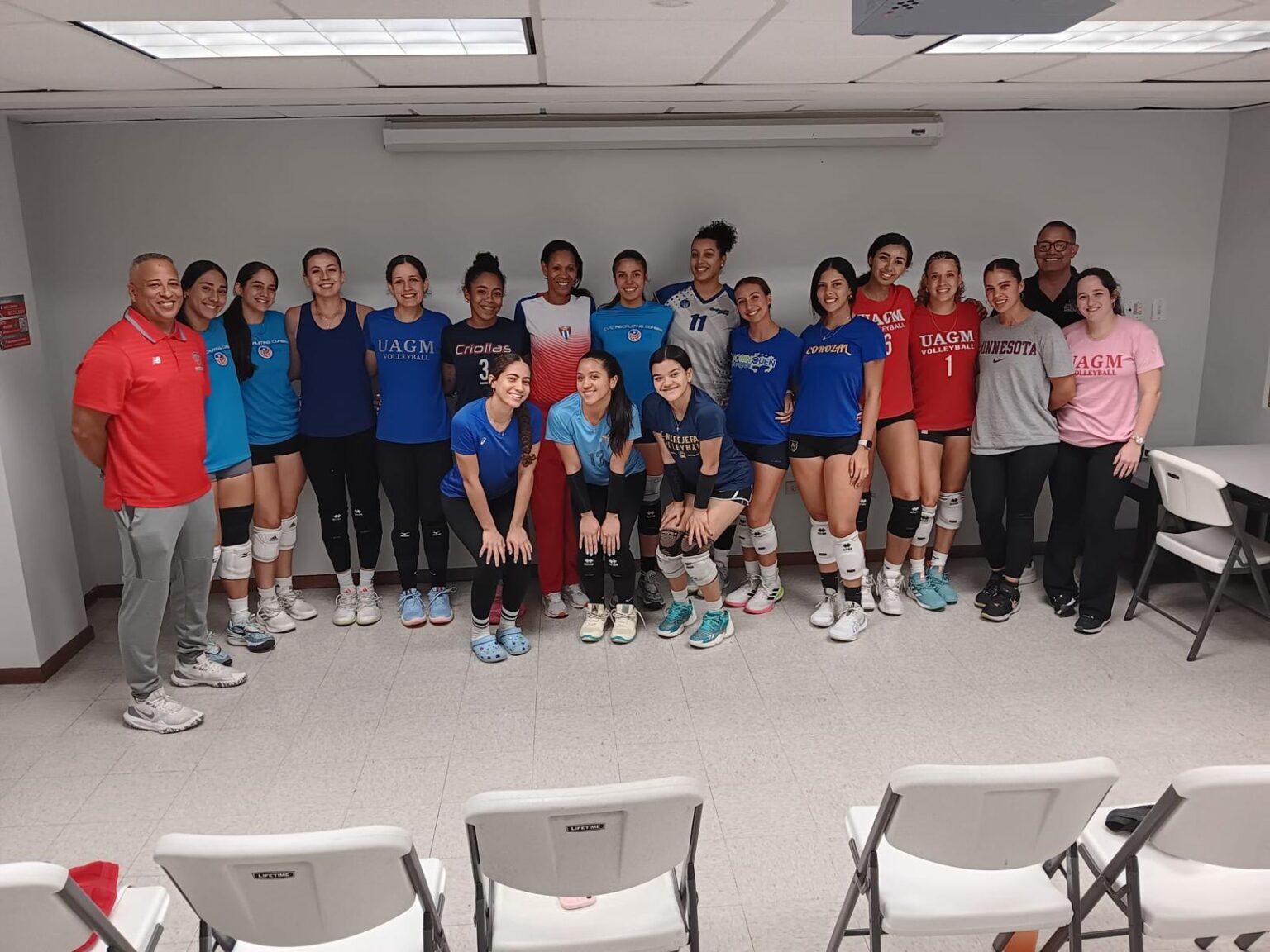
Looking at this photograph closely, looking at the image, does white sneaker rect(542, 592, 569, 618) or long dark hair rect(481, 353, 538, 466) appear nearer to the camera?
long dark hair rect(481, 353, 538, 466)

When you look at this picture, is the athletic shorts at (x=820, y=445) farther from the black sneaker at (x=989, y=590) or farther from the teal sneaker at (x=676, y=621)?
the black sneaker at (x=989, y=590)

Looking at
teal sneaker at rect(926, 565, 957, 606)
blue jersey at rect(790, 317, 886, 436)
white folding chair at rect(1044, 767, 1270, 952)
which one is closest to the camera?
white folding chair at rect(1044, 767, 1270, 952)

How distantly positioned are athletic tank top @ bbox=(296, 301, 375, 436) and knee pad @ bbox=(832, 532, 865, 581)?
2281 mm

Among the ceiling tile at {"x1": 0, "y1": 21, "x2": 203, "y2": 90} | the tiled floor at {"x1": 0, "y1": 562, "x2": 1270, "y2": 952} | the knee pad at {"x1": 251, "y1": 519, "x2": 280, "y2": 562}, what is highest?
the ceiling tile at {"x1": 0, "y1": 21, "x2": 203, "y2": 90}

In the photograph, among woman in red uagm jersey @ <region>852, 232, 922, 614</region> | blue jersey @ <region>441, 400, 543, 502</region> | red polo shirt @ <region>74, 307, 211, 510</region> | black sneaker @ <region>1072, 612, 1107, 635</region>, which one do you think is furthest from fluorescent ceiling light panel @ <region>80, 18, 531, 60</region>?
black sneaker @ <region>1072, 612, 1107, 635</region>

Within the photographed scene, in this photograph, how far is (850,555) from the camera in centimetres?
441

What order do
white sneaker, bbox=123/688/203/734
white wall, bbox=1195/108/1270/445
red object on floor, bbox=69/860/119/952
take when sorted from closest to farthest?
1. red object on floor, bbox=69/860/119/952
2. white sneaker, bbox=123/688/203/734
3. white wall, bbox=1195/108/1270/445

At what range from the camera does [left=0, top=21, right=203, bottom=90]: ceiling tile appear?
8.54 feet

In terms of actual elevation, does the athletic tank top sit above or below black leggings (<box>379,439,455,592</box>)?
above

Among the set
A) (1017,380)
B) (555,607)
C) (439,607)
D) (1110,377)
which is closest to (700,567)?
(555,607)

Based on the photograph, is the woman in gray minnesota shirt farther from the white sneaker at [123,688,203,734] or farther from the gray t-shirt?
the white sneaker at [123,688,203,734]

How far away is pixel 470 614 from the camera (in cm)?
474

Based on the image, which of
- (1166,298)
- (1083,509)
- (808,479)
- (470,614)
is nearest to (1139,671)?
(1083,509)

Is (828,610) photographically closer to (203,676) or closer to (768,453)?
(768,453)
